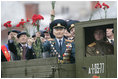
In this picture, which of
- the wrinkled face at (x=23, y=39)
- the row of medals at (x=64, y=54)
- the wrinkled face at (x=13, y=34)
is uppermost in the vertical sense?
the wrinkled face at (x=13, y=34)

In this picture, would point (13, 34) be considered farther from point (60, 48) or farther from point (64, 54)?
point (64, 54)

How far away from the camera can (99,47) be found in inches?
402

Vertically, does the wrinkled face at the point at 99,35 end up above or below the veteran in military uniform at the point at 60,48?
above

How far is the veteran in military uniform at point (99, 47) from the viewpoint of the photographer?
1004 centimetres

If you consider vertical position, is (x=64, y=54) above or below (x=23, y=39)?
below

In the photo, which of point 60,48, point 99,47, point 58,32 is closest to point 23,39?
point 58,32

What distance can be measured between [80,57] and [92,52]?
0.30m

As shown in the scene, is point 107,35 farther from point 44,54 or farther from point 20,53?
point 20,53

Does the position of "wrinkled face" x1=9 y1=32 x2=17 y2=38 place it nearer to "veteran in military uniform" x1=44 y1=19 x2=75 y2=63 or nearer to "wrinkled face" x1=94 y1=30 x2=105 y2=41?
"veteran in military uniform" x1=44 y1=19 x2=75 y2=63

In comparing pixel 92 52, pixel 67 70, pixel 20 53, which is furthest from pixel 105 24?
pixel 20 53

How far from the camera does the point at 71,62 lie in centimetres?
1069

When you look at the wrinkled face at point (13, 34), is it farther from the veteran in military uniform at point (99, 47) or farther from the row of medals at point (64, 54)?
the veteran in military uniform at point (99, 47)

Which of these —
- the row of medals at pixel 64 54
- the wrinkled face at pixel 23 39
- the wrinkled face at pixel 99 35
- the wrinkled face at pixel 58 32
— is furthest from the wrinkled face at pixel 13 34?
the wrinkled face at pixel 99 35

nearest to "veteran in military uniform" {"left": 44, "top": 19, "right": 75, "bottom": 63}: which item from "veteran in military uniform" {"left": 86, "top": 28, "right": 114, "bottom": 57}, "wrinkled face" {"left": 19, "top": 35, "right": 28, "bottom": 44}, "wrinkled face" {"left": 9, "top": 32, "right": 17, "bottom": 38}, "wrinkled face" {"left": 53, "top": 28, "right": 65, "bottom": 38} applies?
"wrinkled face" {"left": 53, "top": 28, "right": 65, "bottom": 38}
